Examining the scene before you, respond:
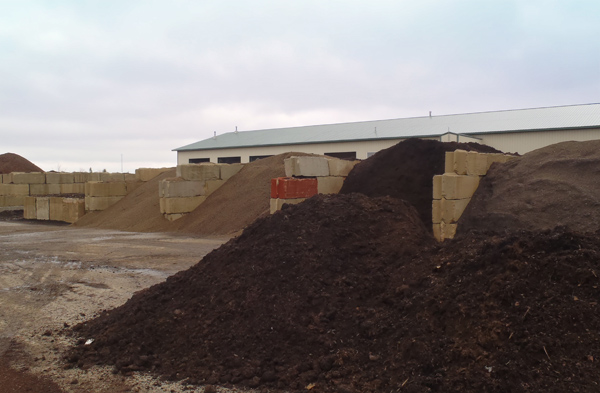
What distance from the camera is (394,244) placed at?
5742 mm

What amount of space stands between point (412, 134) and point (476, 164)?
16.5 meters

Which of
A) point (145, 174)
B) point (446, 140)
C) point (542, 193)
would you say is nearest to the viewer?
point (542, 193)

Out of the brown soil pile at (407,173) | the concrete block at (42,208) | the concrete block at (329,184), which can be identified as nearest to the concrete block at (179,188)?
the concrete block at (329,184)

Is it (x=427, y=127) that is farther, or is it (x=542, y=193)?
(x=427, y=127)

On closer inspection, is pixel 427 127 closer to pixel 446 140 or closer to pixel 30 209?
pixel 446 140

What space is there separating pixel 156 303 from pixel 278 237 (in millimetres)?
1547

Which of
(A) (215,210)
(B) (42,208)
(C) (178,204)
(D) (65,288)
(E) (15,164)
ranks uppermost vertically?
(E) (15,164)

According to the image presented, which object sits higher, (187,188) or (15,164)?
(15,164)

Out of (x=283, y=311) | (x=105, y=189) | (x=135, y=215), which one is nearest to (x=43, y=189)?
(x=105, y=189)

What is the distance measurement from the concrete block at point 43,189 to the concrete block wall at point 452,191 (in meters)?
21.8

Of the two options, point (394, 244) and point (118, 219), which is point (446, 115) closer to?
point (118, 219)

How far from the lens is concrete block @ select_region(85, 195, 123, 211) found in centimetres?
2025

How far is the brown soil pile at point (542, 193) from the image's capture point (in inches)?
326

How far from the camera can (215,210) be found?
54.2ft
